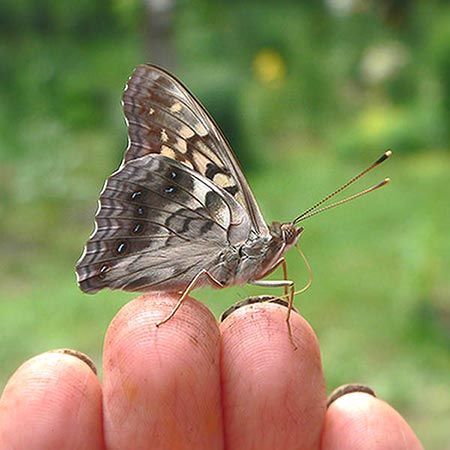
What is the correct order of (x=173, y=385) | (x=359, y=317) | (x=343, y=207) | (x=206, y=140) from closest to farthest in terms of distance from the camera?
(x=173, y=385)
(x=206, y=140)
(x=359, y=317)
(x=343, y=207)

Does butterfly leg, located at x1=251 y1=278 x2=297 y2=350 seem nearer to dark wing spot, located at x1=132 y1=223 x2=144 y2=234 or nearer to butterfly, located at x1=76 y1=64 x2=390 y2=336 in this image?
butterfly, located at x1=76 y1=64 x2=390 y2=336

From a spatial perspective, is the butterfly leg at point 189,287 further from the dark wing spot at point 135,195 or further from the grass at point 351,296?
the grass at point 351,296

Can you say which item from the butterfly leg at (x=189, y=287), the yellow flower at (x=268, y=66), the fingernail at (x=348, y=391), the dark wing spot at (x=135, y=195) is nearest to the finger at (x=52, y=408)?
the butterfly leg at (x=189, y=287)

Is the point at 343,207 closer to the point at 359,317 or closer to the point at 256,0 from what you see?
the point at 359,317

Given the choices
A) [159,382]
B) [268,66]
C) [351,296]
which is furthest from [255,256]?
[268,66]

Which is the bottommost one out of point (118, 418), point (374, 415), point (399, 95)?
point (399, 95)

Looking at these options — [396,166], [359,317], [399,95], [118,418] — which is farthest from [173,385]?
[399,95]

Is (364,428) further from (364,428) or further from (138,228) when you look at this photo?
(138,228)
